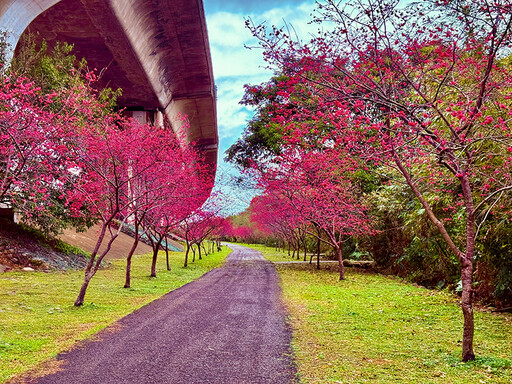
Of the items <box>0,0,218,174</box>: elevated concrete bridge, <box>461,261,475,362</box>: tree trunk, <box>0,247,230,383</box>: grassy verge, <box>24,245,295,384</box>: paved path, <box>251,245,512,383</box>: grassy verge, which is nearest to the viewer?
<box>24,245,295,384</box>: paved path

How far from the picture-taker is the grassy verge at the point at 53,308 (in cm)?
651

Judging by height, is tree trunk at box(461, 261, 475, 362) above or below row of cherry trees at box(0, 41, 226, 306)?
below

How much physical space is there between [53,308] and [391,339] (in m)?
7.85

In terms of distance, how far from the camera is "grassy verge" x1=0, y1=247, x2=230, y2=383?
6508 millimetres

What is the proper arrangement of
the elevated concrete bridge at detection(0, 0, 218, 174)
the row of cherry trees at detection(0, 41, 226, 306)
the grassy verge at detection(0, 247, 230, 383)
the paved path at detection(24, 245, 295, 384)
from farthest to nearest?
the elevated concrete bridge at detection(0, 0, 218, 174)
the row of cherry trees at detection(0, 41, 226, 306)
the grassy verge at detection(0, 247, 230, 383)
the paved path at detection(24, 245, 295, 384)

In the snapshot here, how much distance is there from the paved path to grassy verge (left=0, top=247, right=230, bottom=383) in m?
0.53

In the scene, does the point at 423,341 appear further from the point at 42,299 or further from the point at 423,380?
the point at 42,299

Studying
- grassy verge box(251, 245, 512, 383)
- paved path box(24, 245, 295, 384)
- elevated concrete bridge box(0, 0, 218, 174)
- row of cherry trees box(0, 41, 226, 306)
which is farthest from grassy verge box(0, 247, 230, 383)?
elevated concrete bridge box(0, 0, 218, 174)

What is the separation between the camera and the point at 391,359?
6.42 meters

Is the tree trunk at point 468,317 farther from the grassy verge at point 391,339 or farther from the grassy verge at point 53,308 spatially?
the grassy verge at point 53,308

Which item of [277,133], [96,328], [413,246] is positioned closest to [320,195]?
[413,246]

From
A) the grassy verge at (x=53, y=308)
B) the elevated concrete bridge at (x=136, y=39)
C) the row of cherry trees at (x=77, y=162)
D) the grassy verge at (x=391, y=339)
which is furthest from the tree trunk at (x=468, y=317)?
the elevated concrete bridge at (x=136, y=39)

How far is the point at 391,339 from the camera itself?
7.77 metres

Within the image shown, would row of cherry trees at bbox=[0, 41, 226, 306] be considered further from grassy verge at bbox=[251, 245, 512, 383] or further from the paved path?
grassy verge at bbox=[251, 245, 512, 383]
